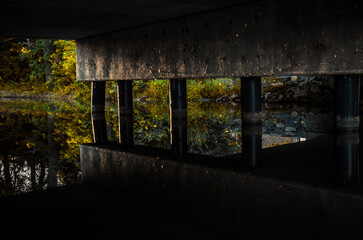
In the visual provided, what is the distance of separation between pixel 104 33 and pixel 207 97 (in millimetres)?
17631

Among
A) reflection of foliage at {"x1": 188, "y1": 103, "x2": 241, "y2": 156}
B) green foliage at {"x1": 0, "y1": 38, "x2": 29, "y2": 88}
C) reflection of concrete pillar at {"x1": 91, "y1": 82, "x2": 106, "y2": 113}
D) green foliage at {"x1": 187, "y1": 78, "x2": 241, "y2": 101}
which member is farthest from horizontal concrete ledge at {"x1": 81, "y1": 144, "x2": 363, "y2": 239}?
green foliage at {"x1": 0, "y1": 38, "x2": 29, "y2": 88}

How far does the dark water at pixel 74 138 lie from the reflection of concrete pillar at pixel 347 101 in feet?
9.82

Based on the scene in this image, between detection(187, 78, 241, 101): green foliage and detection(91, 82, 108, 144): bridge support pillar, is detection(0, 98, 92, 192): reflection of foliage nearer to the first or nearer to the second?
detection(91, 82, 108, 144): bridge support pillar

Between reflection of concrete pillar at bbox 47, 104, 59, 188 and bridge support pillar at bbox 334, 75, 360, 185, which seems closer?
bridge support pillar at bbox 334, 75, 360, 185

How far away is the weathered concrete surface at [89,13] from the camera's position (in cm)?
666

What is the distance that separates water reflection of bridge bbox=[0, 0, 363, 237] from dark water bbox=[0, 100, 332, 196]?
0.68 metres

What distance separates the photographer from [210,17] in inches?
291

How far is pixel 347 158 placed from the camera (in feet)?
19.5

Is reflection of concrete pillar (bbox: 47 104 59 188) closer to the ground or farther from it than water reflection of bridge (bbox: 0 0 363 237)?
closer to the ground

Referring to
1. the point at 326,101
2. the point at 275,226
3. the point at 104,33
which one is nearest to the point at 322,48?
the point at 275,226

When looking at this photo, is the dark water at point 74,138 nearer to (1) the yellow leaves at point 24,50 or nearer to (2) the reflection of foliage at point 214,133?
(2) the reflection of foliage at point 214,133

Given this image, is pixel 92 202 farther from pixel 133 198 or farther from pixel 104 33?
pixel 104 33

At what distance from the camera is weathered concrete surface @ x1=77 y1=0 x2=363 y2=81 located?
18.5ft

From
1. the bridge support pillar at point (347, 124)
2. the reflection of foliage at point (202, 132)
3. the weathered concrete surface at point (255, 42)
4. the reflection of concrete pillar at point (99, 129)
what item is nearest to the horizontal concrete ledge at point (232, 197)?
the bridge support pillar at point (347, 124)
